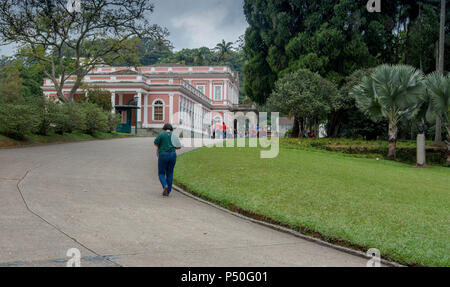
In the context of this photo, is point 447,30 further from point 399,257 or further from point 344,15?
point 399,257

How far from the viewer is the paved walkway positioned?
4931 millimetres

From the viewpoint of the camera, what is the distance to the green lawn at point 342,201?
5.98m

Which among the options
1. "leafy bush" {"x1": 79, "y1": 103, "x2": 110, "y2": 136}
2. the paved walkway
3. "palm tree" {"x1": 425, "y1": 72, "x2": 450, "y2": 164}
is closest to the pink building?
"leafy bush" {"x1": 79, "y1": 103, "x2": 110, "y2": 136}

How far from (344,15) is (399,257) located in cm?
2487

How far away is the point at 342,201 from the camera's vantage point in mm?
8273

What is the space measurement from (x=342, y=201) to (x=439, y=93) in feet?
45.5

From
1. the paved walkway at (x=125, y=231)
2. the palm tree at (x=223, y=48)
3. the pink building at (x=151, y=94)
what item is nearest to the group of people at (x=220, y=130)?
the pink building at (x=151, y=94)

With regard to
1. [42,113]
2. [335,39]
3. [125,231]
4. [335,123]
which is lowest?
[125,231]

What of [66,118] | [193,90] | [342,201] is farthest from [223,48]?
[342,201]

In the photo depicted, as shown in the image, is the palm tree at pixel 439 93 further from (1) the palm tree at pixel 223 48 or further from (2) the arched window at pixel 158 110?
(1) the palm tree at pixel 223 48

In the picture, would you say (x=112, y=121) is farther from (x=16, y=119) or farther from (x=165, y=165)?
(x=165, y=165)

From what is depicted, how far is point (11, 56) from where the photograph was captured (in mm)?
26250

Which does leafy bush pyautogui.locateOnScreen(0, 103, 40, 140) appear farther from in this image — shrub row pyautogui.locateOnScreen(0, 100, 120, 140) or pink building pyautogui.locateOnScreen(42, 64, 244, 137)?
pink building pyautogui.locateOnScreen(42, 64, 244, 137)
